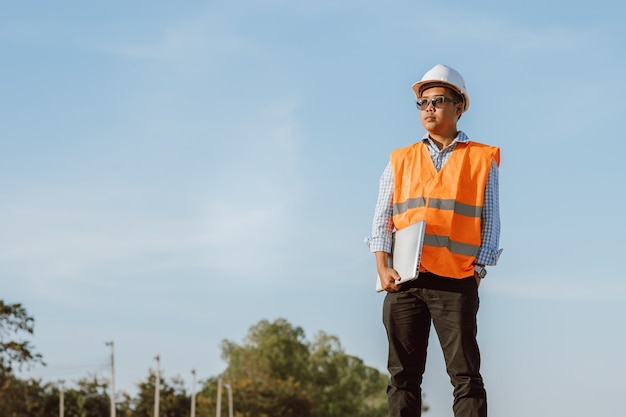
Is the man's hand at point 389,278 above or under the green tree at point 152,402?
under

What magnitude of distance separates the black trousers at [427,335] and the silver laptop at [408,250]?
0.47ft

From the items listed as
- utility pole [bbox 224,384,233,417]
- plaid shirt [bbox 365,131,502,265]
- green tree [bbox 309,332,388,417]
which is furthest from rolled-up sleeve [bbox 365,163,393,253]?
green tree [bbox 309,332,388,417]

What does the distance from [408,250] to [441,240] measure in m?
0.24

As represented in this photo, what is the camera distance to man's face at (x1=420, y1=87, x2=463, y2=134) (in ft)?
23.6

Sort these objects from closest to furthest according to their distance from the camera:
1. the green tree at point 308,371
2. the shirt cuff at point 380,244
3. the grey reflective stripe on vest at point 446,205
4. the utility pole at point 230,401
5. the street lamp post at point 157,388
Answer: the grey reflective stripe on vest at point 446,205 < the shirt cuff at point 380,244 < the street lamp post at point 157,388 < the utility pole at point 230,401 < the green tree at point 308,371

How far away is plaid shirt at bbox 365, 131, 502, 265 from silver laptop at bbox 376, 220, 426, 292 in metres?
0.12

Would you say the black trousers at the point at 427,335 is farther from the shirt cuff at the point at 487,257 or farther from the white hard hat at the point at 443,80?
the white hard hat at the point at 443,80

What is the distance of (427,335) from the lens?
714 centimetres

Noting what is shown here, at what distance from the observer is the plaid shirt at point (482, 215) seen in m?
7.05

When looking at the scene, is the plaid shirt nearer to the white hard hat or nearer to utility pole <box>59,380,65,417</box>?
the white hard hat

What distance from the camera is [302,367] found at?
3583 inches

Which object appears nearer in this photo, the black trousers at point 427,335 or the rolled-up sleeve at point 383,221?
the black trousers at point 427,335

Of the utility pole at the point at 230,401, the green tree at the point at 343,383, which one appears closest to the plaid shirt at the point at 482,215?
the utility pole at the point at 230,401

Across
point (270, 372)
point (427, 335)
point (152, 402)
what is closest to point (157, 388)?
point (152, 402)
